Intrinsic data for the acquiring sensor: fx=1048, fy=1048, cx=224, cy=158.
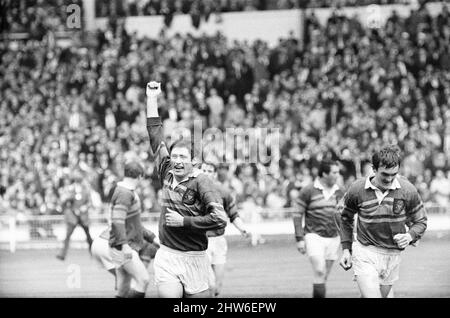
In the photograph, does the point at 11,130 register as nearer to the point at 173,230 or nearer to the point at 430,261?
the point at 430,261

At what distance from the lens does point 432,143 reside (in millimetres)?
16375

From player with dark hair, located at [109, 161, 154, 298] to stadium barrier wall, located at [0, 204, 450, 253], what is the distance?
16.3 ft

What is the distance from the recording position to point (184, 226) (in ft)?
26.6

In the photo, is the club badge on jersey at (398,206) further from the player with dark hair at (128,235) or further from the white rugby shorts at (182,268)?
the player with dark hair at (128,235)

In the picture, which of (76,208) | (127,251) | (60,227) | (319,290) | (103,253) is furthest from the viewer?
(60,227)

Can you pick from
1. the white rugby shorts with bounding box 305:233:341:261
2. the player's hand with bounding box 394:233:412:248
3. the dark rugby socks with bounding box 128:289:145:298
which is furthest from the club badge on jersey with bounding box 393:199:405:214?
the dark rugby socks with bounding box 128:289:145:298

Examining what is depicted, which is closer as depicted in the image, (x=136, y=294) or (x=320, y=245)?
(x=136, y=294)

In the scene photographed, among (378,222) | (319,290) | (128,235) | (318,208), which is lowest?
(319,290)

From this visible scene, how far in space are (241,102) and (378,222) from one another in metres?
9.78

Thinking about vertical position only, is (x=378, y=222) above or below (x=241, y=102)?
below

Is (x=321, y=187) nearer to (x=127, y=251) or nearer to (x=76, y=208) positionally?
(x=127, y=251)

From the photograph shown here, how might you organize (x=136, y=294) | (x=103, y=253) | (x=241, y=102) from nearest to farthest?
(x=136, y=294)
(x=103, y=253)
(x=241, y=102)

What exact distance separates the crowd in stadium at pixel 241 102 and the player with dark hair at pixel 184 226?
7385mm

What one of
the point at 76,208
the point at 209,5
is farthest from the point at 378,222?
the point at 209,5
